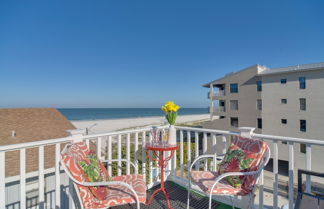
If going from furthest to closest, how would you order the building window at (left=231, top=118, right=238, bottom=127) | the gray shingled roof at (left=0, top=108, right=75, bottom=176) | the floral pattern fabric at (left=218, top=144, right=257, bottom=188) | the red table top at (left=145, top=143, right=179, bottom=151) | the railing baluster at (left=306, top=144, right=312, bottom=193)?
the building window at (left=231, top=118, right=238, bottom=127) < the gray shingled roof at (left=0, top=108, right=75, bottom=176) < the red table top at (left=145, top=143, right=179, bottom=151) < the floral pattern fabric at (left=218, top=144, right=257, bottom=188) < the railing baluster at (left=306, top=144, right=312, bottom=193)

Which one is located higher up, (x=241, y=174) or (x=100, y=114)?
(x=241, y=174)

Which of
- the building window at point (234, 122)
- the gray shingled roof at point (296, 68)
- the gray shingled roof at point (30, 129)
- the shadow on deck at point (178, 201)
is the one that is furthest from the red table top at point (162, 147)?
the building window at point (234, 122)

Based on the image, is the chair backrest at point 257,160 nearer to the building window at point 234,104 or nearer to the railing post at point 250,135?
the railing post at point 250,135

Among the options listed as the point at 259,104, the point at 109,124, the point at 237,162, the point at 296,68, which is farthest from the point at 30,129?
the point at 109,124

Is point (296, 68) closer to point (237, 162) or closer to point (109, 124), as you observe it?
point (237, 162)

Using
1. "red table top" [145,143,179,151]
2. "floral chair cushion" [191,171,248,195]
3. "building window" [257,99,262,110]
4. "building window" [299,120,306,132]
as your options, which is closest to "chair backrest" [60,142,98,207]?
"red table top" [145,143,179,151]

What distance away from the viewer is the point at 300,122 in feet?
38.1

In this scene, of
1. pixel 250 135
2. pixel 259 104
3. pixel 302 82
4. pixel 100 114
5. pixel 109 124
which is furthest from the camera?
pixel 100 114

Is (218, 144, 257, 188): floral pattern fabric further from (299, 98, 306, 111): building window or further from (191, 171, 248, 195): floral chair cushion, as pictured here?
(299, 98, 306, 111): building window

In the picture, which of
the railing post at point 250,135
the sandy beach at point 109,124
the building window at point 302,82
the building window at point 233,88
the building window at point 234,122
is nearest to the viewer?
the railing post at point 250,135

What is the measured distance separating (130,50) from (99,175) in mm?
11334

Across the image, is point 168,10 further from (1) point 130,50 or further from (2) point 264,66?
(2) point 264,66

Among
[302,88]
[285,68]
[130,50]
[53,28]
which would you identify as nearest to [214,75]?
[285,68]

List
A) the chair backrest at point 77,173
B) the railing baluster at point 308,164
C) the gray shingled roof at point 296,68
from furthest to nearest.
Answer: the gray shingled roof at point 296,68 → the railing baluster at point 308,164 → the chair backrest at point 77,173
